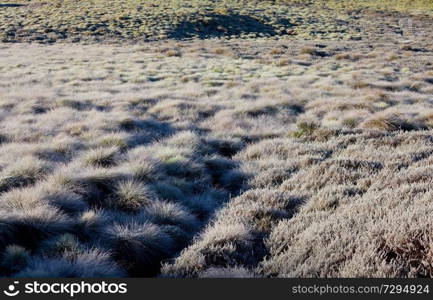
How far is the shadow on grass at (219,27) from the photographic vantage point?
147ft

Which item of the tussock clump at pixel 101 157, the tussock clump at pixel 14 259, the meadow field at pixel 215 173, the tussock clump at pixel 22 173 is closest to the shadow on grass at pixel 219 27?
the meadow field at pixel 215 173

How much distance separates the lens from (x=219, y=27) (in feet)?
157

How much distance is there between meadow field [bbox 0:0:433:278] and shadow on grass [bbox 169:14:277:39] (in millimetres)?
24106

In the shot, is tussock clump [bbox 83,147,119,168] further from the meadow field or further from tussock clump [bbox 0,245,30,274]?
tussock clump [bbox 0,245,30,274]

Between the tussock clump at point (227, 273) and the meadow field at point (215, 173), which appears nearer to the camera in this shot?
the tussock clump at point (227, 273)

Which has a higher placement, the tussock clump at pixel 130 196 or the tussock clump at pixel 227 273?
the tussock clump at pixel 227 273

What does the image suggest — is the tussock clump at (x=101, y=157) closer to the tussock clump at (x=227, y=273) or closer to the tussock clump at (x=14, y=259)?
the tussock clump at (x=14, y=259)

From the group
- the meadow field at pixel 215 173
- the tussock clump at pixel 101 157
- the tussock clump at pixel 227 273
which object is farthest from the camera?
the tussock clump at pixel 101 157

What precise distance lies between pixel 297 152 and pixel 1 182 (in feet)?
17.7

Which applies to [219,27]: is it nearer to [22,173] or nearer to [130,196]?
[22,173]

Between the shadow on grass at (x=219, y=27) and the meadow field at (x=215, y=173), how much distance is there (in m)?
24.1

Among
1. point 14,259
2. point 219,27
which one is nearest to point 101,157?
point 14,259

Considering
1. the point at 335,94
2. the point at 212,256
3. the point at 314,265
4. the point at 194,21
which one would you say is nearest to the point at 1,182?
the point at 212,256

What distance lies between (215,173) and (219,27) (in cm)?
4218
